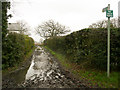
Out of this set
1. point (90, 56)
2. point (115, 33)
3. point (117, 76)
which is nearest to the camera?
point (117, 76)

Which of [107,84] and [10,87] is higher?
[107,84]

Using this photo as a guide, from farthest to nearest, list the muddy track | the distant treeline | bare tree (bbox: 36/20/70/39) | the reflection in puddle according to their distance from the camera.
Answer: bare tree (bbox: 36/20/70/39) → the reflection in puddle → the distant treeline → the muddy track

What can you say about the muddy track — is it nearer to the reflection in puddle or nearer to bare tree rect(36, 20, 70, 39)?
the reflection in puddle

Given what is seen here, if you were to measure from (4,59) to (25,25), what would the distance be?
3718cm

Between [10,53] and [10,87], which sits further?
[10,53]

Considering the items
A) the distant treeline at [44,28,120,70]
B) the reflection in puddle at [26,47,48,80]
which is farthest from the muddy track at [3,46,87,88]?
the distant treeline at [44,28,120,70]

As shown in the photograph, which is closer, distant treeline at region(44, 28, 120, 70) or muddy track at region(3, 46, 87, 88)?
muddy track at region(3, 46, 87, 88)

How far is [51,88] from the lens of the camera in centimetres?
314

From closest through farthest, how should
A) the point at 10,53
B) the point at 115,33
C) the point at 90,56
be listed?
the point at 115,33
the point at 90,56
the point at 10,53

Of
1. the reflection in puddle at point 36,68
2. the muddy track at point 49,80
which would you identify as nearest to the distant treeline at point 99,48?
the muddy track at point 49,80

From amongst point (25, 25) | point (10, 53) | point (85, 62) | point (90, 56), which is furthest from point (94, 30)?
point (25, 25)

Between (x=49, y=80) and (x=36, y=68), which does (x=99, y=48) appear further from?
(x=36, y=68)

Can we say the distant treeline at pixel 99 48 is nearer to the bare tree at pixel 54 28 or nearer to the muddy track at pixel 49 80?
the muddy track at pixel 49 80

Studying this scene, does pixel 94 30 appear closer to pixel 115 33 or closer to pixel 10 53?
pixel 115 33
